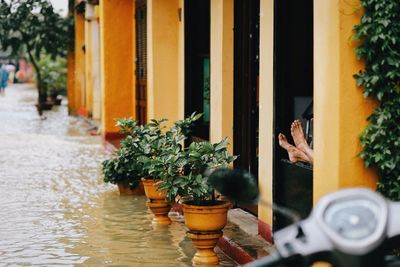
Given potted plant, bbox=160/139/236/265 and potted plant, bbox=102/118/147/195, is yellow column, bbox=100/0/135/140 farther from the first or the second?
potted plant, bbox=160/139/236/265

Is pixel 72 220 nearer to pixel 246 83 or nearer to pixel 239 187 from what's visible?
pixel 246 83

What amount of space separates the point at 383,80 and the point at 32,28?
81.7 ft

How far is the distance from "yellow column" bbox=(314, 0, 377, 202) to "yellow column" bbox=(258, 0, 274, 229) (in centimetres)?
172

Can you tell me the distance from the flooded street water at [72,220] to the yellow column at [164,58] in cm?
155

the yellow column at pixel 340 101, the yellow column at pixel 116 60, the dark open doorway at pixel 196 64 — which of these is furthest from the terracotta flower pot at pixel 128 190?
the yellow column at pixel 116 60

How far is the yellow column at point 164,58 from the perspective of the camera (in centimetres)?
1278

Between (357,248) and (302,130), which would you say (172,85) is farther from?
(357,248)

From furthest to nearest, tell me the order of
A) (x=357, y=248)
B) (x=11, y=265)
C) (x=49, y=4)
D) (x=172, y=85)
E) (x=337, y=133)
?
(x=49, y=4)
(x=172, y=85)
(x=11, y=265)
(x=337, y=133)
(x=357, y=248)

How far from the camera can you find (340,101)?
5.92 metres

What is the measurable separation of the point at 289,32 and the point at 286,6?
0.79 ft

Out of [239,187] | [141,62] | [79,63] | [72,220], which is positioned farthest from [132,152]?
[79,63]

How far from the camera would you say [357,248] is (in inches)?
90.1

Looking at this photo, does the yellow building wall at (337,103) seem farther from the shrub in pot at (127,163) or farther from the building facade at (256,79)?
the shrub in pot at (127,163)

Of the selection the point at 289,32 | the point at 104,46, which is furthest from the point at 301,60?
the point at 104,46
